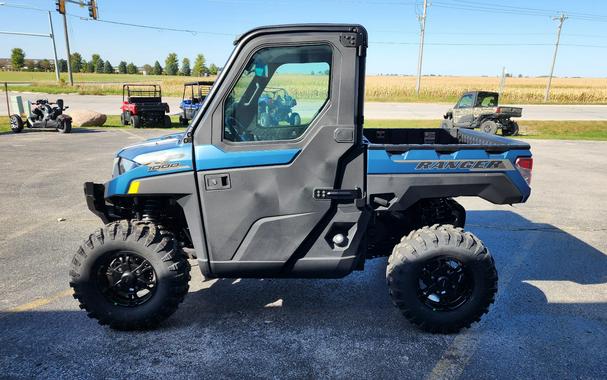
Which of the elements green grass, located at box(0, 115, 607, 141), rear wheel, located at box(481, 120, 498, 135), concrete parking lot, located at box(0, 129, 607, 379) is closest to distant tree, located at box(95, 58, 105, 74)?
green grass, located at box(0, 115, 607, 141)

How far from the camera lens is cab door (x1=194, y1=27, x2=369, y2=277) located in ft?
10.2

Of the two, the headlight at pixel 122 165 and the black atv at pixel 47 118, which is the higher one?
the headlight at pixel 122 165

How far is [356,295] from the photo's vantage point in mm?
4113

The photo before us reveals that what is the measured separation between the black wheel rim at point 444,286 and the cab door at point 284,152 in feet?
2.36

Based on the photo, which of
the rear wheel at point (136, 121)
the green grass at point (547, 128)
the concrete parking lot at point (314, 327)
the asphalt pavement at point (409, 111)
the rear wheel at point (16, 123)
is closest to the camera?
the concrete parking lot at point (314, 327)

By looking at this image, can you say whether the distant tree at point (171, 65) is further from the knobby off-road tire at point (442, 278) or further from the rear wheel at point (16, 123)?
the knobby off-road tire at point (442, 278)

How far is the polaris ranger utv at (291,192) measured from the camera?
3133 mm

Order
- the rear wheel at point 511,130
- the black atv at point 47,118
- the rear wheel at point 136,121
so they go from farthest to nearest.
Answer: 1. the rear wheel at point 136,121
2. the rear wheel at point 511,130
3. the black atv at point 47,118

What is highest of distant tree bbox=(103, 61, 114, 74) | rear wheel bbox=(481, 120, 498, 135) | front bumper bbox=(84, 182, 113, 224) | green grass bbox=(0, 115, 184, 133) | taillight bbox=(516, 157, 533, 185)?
distant tree bbox=(103, 61, 114, 74)

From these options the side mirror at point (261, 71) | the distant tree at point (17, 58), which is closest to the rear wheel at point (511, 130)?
the side mirror at point (261, 71)

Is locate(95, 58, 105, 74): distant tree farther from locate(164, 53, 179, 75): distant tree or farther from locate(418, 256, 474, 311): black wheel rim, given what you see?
locate(418, 256, 474, 311): black wheel rim

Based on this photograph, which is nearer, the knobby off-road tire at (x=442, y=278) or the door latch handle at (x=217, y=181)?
the door latch handle at (x=217, y=181)

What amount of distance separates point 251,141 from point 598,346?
3.16m

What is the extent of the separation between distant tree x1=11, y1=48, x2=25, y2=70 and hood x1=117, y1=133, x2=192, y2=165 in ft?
428
